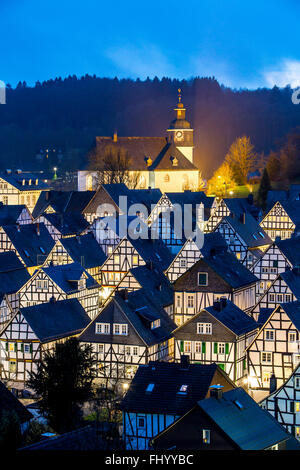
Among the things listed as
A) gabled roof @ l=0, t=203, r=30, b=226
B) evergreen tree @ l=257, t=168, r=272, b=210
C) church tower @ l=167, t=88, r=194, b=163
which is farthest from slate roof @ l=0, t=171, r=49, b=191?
evergreen tree @ l=257, t=168, r=272, b=210

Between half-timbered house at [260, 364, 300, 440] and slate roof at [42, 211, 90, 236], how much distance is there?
38.4 m

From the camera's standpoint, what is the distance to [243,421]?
38938 millimetres

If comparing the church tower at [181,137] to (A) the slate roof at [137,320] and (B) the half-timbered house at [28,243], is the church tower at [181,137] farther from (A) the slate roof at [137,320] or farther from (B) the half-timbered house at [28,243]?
(A) the slate roof at [137,320]

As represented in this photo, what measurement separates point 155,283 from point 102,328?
8.29m

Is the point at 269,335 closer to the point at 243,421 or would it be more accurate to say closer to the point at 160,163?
the point at 243,421

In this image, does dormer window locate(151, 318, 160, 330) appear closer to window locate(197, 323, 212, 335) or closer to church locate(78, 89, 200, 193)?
window locate(197, 323, 212, 335)

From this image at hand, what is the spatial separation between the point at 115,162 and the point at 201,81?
81.9 meters

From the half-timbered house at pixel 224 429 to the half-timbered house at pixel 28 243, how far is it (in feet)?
107

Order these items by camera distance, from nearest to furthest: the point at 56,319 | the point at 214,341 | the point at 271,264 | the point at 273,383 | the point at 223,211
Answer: the point at 273,383
the point at 214,341
the point at 56,319
the point at 271,264
the point at 223,211

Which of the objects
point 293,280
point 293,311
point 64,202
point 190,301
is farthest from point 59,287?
point 64,202

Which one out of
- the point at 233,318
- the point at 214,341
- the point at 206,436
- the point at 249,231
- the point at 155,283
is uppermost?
the point at 249,231

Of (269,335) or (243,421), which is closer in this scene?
(243,421)

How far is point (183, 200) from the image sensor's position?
9306cm

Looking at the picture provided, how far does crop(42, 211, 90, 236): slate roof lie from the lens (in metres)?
81.6
